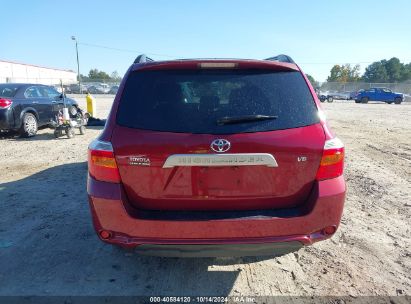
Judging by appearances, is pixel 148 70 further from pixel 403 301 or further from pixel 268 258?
pixel 403 301

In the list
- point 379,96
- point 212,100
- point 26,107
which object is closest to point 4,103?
point 26,107

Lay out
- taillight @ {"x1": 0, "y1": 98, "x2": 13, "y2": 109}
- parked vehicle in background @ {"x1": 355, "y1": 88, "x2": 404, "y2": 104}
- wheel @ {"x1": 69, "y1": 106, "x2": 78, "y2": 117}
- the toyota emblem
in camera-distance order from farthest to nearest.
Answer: parked vehicle in background @ {"x1": 355, "y1": 88, "x2": 404, "y2": 104} < wheel @ {"x1": 69, "y1": 106, "x2": 78, "y2": 117} < taillight @ {"x1": 0, "y1": 98, "x2": 13, "y2": 109} < the toyota emblem

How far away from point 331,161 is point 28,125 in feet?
33.6

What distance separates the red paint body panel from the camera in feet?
7.94

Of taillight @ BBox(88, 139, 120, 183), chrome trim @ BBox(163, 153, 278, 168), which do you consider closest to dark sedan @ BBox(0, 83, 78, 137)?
taillight @ BBox(88, 139, 120, 183)

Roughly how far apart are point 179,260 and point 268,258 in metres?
0.89

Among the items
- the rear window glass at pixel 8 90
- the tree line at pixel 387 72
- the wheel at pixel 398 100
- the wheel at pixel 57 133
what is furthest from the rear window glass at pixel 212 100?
the tree line at pixel 387 72

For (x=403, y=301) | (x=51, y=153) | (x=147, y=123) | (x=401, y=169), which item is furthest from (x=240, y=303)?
(x=51, y=153)

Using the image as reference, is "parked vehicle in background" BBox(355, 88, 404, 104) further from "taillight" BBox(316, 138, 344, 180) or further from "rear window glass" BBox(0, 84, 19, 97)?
"taillight" BBox(316, 138, 344, 180)

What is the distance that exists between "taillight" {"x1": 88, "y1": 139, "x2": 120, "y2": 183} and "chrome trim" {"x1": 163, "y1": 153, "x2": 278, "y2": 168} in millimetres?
399

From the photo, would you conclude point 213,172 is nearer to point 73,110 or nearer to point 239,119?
point 239,119

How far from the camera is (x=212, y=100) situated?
2578 millimetres

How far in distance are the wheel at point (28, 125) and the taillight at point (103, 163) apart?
8992 millimetres

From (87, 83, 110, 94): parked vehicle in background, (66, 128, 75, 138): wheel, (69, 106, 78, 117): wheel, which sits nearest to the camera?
(66, 128, 75, 138): wheel
